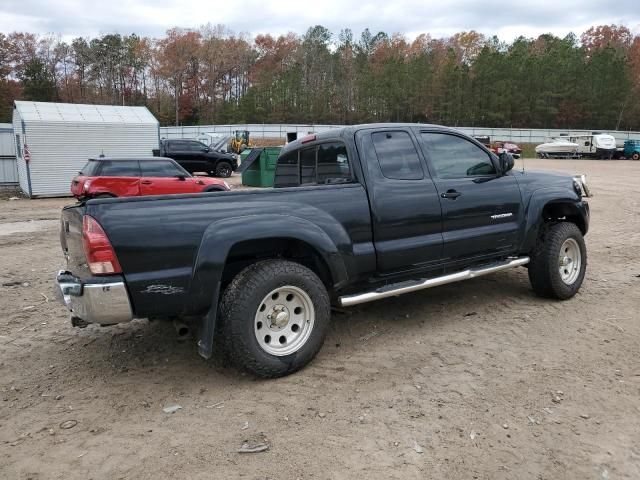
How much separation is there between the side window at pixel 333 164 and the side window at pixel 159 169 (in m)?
10.0

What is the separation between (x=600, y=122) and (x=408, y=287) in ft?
277

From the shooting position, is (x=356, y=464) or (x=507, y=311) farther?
(x=507, y=311)

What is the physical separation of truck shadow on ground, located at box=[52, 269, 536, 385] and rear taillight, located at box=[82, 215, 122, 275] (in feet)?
3.56

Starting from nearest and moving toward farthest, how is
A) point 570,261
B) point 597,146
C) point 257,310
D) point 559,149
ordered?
1. point 257,310
2. point 570,261
3. point 597,146
4. point 559,149

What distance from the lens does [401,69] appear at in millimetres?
85938

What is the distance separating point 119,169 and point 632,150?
43.4m

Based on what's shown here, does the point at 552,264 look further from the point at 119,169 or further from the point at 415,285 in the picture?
the point at 119,169

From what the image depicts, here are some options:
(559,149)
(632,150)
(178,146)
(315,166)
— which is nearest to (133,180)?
(315,166)

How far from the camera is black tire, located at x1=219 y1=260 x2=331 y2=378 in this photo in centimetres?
363

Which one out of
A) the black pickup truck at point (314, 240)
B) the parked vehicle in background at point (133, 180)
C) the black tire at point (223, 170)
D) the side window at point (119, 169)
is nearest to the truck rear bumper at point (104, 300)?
the black pickup truck at point (314, 240)

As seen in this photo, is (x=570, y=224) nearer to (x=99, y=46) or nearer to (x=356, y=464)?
(x=356, y=464)

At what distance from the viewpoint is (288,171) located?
5.71m

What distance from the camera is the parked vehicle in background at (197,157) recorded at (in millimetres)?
23406

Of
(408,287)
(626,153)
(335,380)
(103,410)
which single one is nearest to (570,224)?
(408,287)
